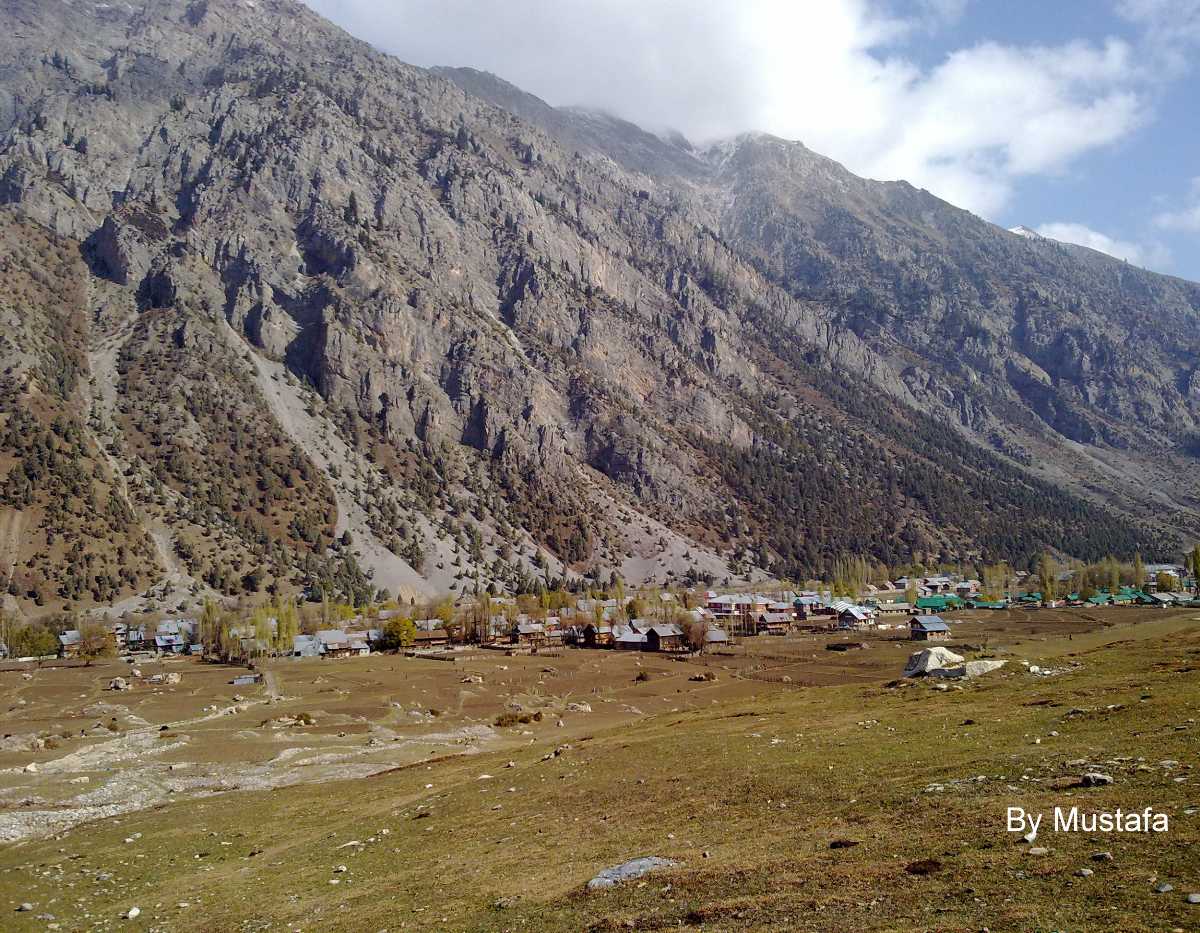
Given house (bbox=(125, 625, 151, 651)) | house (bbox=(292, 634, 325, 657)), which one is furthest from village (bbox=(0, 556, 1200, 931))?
house (bbox=(125, 625, 151, 651))

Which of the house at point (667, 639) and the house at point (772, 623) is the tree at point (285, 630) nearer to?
the house at point (667, 639)

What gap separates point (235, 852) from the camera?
25672mm

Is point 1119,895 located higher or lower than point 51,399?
lower

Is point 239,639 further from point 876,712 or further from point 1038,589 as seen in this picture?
point 1038,589

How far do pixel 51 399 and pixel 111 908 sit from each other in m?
203

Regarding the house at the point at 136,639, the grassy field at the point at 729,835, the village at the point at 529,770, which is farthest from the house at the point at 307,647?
the grassy field at the point at 729,835

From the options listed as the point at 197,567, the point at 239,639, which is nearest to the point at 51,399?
the point at 197,567

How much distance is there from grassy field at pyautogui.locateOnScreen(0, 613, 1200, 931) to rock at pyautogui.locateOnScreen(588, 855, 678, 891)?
0.41 meters

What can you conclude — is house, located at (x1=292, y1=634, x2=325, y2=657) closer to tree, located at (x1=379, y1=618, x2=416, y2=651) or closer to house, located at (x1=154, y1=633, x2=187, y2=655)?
tree, located at (x1=379, y1=618, x2=416, y2=651)

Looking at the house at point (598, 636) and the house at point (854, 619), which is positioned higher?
the house at point (854, 619)

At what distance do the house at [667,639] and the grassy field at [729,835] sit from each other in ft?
271

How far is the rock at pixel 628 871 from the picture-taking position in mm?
15695

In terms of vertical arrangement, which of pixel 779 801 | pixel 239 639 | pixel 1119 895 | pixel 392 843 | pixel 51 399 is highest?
pixel 51 399

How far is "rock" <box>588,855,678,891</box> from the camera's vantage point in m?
15.7
